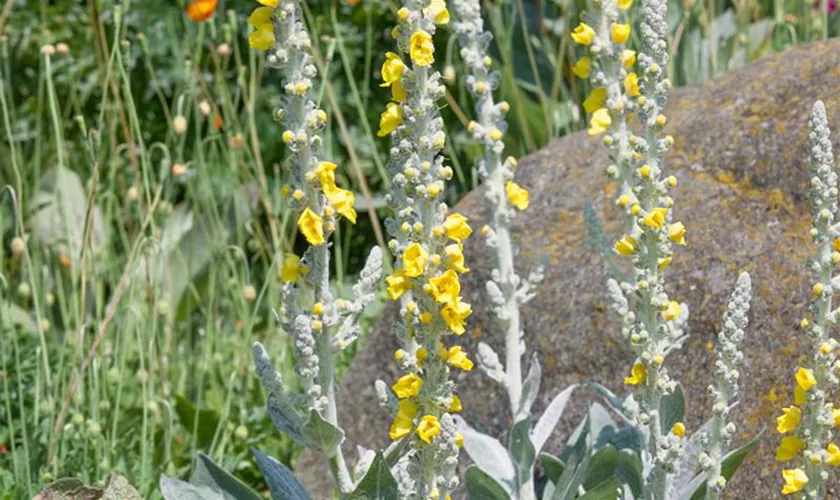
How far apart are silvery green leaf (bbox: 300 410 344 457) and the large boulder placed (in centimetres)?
99

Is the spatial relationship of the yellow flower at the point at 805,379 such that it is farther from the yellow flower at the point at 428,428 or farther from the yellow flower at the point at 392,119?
the yellow flower at the point at 392,119

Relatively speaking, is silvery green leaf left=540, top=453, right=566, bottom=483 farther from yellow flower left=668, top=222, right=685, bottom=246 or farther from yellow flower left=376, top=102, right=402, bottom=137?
yellow flower left=376, top=102, right=402, bottom=137

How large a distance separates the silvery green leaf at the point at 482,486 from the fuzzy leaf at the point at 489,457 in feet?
0.42

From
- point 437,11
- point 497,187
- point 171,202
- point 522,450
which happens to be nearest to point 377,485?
point 522,450

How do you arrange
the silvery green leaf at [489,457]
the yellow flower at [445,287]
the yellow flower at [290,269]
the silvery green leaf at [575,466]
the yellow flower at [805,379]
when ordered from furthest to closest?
the silvery green leaf at [489,457] → the silvery green leaf at [575,466] → the yellow flower at [290,269] → the yellow flower at [805,379] → the yellow flower at [445,287]

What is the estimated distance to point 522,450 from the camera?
2660 mm

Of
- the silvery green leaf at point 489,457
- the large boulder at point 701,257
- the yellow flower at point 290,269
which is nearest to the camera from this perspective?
the yellow flower at point 290,269

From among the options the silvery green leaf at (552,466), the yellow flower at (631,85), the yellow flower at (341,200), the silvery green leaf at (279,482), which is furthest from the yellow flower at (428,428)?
the yellow flower at (631,85)

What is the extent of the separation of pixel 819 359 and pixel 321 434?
83cm

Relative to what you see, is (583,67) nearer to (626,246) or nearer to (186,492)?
(626,246)

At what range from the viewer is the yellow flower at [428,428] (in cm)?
209

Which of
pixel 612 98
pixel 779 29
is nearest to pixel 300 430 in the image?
pixel 612 98

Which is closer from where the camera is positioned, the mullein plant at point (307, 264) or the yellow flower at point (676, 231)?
the mullein plant at point (307, 264)

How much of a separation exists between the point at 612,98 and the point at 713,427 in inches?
27.3
